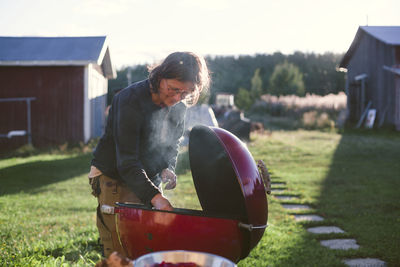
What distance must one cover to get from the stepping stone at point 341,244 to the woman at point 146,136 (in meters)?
2.03

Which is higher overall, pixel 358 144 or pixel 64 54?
pixel 64 54

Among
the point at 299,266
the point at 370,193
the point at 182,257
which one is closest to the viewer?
the point at 182,257

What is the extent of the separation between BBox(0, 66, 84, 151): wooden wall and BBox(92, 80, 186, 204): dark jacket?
10.6m

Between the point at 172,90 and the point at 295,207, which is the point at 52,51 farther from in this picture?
the point at 172,90

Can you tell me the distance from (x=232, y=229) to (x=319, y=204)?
416cm

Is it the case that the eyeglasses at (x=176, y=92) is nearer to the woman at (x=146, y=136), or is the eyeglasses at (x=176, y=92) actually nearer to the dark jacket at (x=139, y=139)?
the woman at (x=146, y=136)

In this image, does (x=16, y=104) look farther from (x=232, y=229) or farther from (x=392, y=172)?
(x=232, y=229)

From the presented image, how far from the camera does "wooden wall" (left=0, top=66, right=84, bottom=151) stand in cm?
1259

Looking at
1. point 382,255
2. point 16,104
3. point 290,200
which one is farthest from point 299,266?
point 16,104

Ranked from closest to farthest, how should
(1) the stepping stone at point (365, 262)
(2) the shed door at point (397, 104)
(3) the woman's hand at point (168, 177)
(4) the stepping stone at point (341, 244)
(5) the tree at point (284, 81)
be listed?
(3) the woman's hand at point (168, 177), (1) the stepping stone at point (365, 262), (4) the stepping stone at point (341, 244), (2) the shed door at point (397, 104), (5) the tree at point (284, 81)

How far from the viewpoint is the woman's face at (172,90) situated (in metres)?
2.08

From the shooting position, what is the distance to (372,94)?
1786cm

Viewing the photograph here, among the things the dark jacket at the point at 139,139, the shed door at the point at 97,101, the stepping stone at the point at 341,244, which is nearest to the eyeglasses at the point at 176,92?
the dark jacket at the point at 139,139

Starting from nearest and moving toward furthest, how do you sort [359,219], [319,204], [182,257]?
1. [182,257]
2. [359,219]
3. [319,204]
